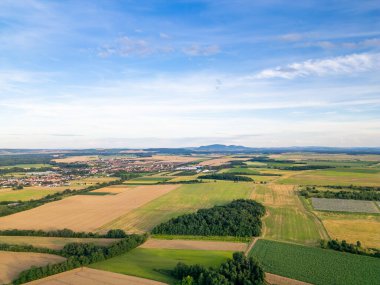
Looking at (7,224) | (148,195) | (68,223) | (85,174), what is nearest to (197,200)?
(148,195)

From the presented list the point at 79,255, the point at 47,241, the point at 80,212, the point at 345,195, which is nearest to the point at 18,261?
the point at 79,255

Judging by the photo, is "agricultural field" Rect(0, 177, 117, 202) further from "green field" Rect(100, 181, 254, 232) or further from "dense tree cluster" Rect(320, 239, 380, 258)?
"dense tree cluster" Rect(320, 239, 380, 258)

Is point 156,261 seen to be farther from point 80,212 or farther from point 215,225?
point 80,212

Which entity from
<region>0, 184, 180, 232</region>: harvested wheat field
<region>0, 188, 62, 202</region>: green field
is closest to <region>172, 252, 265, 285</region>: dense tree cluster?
<region>0, 184, 180, 232</region>: harvested wheat field

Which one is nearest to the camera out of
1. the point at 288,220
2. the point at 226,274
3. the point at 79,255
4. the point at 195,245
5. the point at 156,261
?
the point at 226,274

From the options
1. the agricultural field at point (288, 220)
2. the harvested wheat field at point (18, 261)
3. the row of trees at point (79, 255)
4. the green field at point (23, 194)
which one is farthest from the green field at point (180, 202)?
the green field at point (23, 194)
